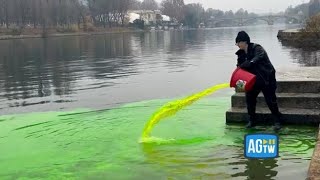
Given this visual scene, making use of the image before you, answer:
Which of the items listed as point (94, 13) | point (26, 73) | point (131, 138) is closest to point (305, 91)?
point (131, 138)

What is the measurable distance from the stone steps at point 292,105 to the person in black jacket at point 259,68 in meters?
0.41

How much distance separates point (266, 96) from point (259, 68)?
0.53 metres

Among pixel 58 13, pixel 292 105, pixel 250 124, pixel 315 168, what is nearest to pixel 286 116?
pixel 292 105

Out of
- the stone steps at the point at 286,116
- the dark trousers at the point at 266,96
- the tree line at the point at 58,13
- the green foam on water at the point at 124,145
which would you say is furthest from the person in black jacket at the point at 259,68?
the tree line at the point at 58,13

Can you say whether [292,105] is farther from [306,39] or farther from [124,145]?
[306,39]

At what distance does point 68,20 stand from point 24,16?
14629mm

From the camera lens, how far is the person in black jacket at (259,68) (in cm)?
778

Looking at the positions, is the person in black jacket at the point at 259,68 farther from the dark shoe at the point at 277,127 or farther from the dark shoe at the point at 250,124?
the dark shoe at the point at 250,124

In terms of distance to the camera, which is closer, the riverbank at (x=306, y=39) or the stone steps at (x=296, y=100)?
the stone steps at (x=296, y=100)

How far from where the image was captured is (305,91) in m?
8.95

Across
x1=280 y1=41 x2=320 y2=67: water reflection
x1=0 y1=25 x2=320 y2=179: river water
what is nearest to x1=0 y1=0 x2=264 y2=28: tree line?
x1=280 y1=41 x2=320 y2=67: water reflection

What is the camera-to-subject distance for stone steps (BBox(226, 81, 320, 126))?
8344 mm

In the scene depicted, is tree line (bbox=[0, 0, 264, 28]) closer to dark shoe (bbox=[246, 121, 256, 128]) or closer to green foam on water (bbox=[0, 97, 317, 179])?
green foam on water (bbox=[0, 97, 317, 179])

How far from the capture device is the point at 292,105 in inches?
345
